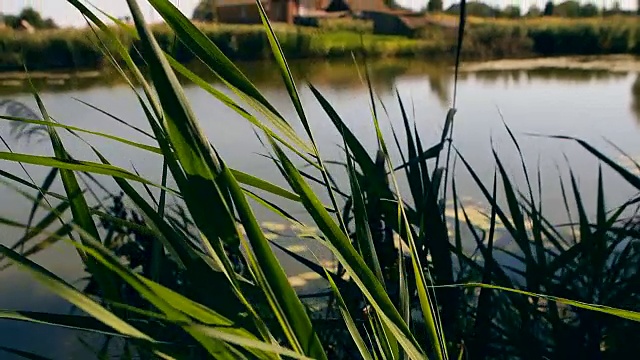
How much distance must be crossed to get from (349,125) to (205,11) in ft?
1.15

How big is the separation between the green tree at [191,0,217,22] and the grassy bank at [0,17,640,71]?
0.06 meters

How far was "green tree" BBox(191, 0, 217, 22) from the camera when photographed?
3.57 feet

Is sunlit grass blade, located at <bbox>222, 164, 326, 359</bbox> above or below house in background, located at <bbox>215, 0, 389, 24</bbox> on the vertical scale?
below

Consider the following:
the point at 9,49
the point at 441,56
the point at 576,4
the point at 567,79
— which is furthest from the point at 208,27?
the point at 567,79

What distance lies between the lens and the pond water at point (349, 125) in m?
1.22

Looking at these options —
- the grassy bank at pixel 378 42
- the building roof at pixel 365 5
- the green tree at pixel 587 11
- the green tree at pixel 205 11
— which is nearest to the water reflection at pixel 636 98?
the grassy bank at pixel 378 42

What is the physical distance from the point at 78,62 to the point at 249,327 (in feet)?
4.92

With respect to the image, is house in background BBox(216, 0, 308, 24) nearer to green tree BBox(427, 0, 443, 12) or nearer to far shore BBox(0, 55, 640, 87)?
green tree BBox(427, 0, 443, 12)

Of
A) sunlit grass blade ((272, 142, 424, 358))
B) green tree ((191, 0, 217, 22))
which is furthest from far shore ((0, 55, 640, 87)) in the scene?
sunlit grass blade ((272, 142, 424, 358))

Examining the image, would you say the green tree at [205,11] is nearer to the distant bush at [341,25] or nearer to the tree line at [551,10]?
the distant bush at [341,25]

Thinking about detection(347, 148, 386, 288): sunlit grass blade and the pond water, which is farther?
the pond water

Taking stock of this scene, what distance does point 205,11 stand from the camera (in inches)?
45.6

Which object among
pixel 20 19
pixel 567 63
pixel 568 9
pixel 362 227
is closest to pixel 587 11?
pixel 568 9

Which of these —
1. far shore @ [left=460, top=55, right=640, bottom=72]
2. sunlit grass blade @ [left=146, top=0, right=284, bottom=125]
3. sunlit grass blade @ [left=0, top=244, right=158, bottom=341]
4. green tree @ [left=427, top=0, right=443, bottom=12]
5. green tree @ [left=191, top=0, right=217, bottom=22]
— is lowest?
sunlit grass blade @ [left=0, top=244, right=158, bottom=341]
